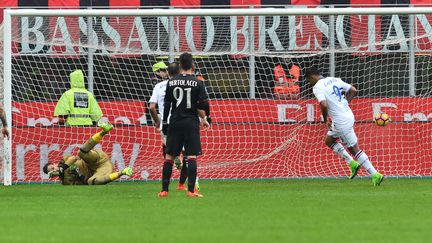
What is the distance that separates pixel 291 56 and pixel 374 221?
9.90 meters

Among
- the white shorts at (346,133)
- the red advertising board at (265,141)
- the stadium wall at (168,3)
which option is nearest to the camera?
the white shorts at (346,133)

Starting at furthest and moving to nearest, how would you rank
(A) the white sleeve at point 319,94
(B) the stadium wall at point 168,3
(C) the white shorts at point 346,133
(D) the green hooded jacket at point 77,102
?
(B) the stadium wall at point 168,3, (D) the green hooded jacket at point 77,102, (C) the white shorts at point 346,133, (A) the white sleeve at point 319,94

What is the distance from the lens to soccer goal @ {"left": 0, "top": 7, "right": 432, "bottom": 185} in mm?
21016

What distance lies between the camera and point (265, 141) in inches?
836

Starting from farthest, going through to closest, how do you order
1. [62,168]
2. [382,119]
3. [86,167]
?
[86,167], [382,119], [62,168]

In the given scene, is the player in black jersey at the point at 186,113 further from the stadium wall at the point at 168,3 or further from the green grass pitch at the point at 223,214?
the stadium wall at the point at 168,3

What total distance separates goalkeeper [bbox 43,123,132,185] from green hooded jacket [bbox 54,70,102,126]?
0.96 m

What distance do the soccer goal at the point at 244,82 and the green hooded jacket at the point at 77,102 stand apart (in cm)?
25

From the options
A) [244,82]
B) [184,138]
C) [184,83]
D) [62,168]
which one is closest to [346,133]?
[244,82]

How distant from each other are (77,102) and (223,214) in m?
8.66

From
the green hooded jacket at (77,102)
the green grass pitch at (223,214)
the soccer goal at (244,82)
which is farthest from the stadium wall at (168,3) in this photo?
Result: the green grass pitch at (223,214)

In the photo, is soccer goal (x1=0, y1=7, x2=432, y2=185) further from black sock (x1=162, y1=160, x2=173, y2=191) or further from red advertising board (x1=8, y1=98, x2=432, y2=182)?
black sock (x1=162, y1=160, x2=173, y2=191)

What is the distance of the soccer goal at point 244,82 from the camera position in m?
21.0

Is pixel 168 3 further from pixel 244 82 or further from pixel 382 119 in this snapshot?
pixel 382 119
